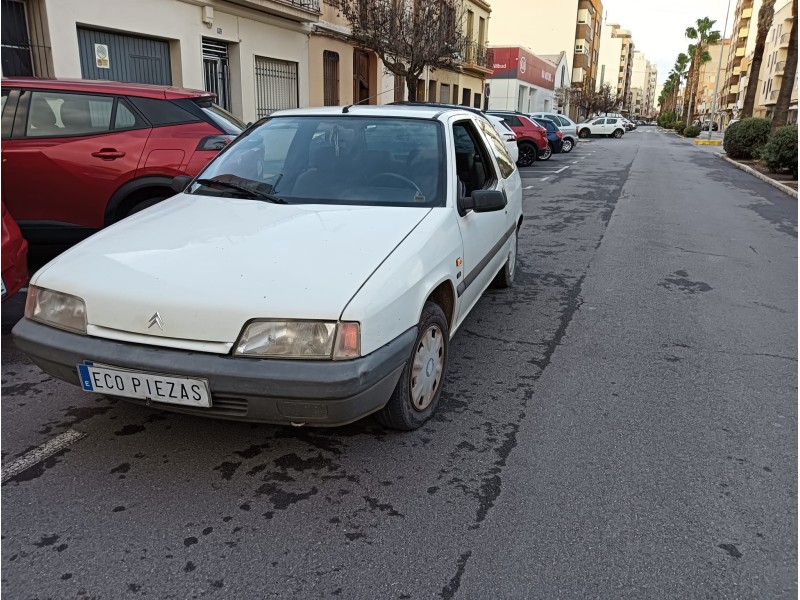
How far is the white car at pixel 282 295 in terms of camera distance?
2553mm

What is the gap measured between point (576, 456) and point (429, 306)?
1031mm

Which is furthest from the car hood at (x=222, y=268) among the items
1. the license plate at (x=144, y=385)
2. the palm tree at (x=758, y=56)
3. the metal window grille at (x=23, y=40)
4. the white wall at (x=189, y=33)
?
the palm tree at (x=758, y=56)

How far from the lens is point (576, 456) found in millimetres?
3104

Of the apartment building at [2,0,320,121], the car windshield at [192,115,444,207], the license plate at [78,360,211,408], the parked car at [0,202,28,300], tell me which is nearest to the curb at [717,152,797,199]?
the apartment building at [2,0,320,121]

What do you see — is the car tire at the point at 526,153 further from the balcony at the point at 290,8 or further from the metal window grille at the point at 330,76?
the balcony at the point at 290,8

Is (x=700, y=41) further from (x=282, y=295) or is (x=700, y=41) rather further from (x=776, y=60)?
(x=282, y=295)

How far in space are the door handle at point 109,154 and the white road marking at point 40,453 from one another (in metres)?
3.36

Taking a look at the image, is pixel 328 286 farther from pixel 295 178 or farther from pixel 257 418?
pixel 295 178

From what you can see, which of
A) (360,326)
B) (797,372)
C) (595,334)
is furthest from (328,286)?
(797,372)

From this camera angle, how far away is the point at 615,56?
124 m

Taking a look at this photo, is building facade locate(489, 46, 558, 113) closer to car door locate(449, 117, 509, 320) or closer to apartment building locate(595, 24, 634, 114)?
car door locate(449, 117, 509, 320)

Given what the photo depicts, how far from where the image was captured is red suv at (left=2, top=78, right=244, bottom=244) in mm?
5742

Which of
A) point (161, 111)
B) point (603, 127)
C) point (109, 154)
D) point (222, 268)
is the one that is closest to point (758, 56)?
point (603, 127)

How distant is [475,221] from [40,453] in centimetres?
271
